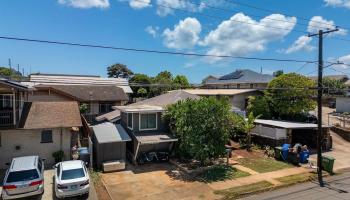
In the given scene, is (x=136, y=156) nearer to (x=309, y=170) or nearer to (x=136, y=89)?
(x=309, y=170)

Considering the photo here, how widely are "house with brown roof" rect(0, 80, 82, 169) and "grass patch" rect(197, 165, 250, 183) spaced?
404 inches

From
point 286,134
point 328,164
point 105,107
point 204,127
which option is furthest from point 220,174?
point 105,107

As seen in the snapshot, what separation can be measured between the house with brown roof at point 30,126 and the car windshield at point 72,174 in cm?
588

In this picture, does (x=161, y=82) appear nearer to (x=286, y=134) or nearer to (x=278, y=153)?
(x=286, y=134)

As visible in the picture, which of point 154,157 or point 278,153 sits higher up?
point 278,153

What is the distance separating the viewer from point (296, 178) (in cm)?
1975

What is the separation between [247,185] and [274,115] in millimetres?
21741

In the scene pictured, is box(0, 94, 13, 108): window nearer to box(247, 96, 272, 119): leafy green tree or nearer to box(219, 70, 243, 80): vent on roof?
box(247, 96, 272, 119): leafy green tree

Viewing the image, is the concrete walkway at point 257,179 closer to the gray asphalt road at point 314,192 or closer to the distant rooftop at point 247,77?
the gray asphalt road at point 314,192

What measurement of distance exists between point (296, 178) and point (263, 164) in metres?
3.31

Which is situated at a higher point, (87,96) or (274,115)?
(87,96)

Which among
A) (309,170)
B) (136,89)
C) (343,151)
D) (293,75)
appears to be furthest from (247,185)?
(136,89)

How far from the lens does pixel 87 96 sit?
36.6 metres

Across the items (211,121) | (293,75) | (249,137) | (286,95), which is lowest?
(249,137)
